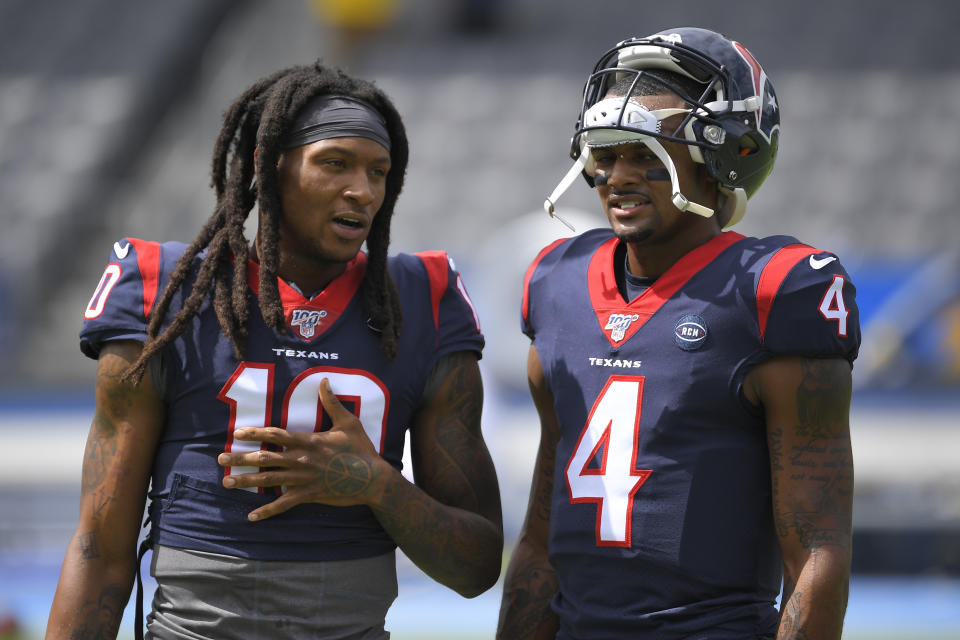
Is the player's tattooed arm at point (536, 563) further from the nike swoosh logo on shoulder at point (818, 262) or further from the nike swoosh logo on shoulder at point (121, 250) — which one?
the nike swoosh logo on shoulder at point (121, 250)

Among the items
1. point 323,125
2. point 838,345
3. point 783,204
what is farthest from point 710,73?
point 783,204

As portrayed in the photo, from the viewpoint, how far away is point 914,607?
6.16m

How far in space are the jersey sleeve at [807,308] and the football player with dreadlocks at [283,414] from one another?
708 mm

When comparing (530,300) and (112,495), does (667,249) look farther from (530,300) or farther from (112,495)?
(112,495)

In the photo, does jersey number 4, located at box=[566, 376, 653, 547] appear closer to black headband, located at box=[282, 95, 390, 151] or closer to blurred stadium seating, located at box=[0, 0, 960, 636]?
black headband, located at box=[282, 95, 390, 151]

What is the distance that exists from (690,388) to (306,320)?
0.81 meters

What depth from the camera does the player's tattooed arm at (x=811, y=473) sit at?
2.26 meters

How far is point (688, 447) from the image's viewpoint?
7.85 feet

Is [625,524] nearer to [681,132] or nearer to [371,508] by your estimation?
[371,508]

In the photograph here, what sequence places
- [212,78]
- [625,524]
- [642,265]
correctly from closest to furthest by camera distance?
[625,524], [642,265], [212,78]

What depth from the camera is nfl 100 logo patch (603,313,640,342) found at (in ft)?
8.26

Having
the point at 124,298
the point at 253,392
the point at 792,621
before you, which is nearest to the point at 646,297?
the point at 792,621

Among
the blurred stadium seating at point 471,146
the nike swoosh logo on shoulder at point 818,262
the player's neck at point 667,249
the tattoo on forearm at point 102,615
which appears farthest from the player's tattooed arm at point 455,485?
the blurred stadium seating at point 471,146

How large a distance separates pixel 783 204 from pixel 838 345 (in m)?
7.76
